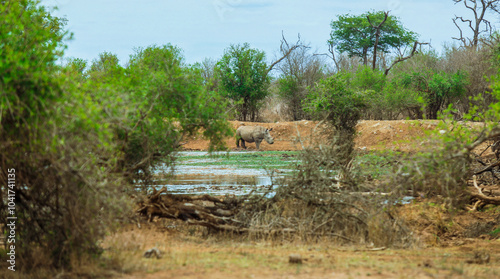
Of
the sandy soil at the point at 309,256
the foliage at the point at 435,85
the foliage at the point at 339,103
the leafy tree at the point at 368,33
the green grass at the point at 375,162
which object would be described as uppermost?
the leafy tree at the point at 368,33

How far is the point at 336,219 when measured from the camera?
1022 cm

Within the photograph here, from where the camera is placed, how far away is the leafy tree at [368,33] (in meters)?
55.6

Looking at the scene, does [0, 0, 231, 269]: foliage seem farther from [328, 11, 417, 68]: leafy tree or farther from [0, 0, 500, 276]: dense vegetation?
[328, 11, 417, 68]: leafy tree

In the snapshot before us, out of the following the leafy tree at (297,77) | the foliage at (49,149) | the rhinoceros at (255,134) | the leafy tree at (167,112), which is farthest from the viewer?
the leafy tree at (297,77)

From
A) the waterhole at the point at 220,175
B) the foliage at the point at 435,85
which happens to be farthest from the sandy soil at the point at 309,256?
the foliage at the point at 435,85

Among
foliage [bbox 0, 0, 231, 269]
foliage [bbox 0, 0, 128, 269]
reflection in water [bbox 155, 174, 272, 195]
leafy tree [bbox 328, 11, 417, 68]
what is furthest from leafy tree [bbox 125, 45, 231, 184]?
leafy tree [bbox 328, 11, 417, 68]

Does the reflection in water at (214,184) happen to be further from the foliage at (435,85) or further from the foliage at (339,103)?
the foliage at (435,85)

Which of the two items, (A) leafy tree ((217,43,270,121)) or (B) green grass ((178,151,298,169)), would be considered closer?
(B) green grass ((178,151,298,169))

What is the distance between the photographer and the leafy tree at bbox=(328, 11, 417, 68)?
55625mm

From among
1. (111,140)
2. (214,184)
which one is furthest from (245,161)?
(111,140)

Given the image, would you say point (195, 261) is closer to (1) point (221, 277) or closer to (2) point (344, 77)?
(1) point (221, 277)

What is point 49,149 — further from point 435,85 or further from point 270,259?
point 435,85

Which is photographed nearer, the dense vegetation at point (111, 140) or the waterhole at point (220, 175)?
the dense vegetation at point (111, 140)

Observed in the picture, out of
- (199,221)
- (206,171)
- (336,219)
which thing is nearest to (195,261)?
(199,221)
